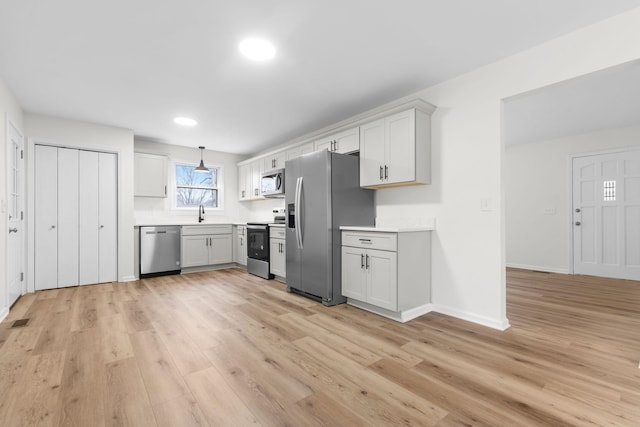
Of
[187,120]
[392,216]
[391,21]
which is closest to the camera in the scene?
[391,21]

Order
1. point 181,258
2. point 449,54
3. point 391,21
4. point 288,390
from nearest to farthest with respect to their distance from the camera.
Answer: point 288,390 < point 391,21 < point 449,54 < point 181,258

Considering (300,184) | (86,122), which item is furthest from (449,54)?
(86,122)

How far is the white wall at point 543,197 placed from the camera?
17.3 feet

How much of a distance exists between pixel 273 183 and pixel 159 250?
2214 mm

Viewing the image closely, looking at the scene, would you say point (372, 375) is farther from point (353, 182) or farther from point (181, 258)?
point (181, 258)

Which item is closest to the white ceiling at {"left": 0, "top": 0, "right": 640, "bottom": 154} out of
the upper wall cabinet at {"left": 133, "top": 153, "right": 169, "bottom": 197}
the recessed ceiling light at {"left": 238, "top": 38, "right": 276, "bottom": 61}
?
the recessed ceiling light at {"left": 238, "top": 38, "right": 276, "bottom": 61}

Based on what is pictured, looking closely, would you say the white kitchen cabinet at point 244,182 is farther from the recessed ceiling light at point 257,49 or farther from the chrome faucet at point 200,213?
the recessed ceiling light at point 257,49

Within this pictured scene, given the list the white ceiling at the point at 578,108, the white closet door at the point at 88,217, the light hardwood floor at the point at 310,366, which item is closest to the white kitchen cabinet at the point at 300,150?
Answer: the light hardwood floor at the point at 310,366

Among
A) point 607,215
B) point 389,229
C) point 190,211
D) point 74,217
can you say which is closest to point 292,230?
point 389,229

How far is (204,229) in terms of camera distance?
18.2 feet

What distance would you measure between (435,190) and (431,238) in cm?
51

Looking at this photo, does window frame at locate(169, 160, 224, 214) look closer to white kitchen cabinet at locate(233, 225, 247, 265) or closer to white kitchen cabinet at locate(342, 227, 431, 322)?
white kitchen cabinet at locate(233, 225, 247, 265)

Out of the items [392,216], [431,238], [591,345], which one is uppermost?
[392,216]

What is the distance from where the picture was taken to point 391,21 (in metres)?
2.18
